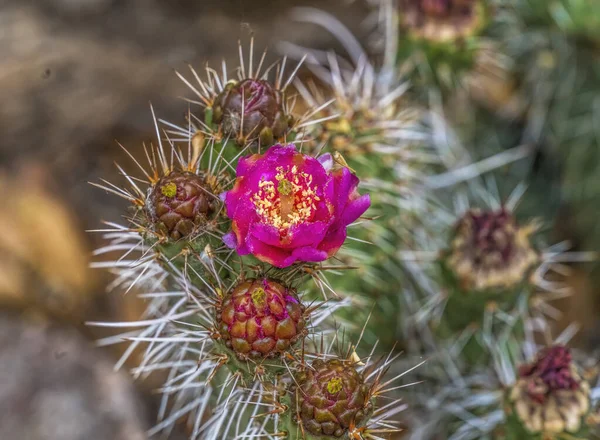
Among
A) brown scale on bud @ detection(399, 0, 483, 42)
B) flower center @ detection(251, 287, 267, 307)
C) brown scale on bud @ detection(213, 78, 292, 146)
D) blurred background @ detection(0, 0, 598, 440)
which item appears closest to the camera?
flower center @ detection(251, 287, 267, 307)

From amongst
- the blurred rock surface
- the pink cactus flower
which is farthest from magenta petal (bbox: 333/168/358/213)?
the blurred rock surface

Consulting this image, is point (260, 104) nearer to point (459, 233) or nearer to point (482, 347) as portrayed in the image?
point (459, 233)

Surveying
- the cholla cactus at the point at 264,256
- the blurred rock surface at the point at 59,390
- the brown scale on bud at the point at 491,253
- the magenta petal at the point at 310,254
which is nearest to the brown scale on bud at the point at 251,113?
the cholla cactus at the point at 264,256

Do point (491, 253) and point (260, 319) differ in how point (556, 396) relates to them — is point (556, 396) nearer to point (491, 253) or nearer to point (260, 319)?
point (491, 253)

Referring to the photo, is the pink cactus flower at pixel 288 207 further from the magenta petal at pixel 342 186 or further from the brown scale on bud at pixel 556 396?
the brown scale on bud at pixel 556 396

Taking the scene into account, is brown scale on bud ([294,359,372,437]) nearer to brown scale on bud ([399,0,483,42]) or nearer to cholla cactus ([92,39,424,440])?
cholla cactus ([92,39,424,440])

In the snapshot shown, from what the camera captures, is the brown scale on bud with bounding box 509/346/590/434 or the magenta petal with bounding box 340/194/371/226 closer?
the magenta petal with bounding box 340/194/371/226
